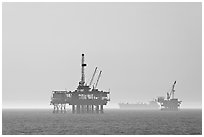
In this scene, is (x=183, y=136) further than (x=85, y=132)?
No

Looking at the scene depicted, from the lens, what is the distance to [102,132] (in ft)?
354

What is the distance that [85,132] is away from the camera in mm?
107125

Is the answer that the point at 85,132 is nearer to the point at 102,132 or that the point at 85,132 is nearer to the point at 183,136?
the point at 102,132

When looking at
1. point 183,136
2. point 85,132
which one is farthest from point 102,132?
point 183,136

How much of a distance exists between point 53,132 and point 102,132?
10.7m

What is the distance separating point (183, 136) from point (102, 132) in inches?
783

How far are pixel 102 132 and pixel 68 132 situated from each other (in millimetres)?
7440

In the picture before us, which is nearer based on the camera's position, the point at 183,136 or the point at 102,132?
the point at 183,136

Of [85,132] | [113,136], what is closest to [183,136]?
[113,136]

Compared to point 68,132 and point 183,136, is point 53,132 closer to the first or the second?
point 68,132

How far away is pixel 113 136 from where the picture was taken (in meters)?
94.6

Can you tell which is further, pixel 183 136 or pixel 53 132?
pixel 53 132

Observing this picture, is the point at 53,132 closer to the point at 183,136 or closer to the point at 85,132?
the point at 85,132

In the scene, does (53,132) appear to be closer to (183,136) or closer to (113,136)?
(113,136)
